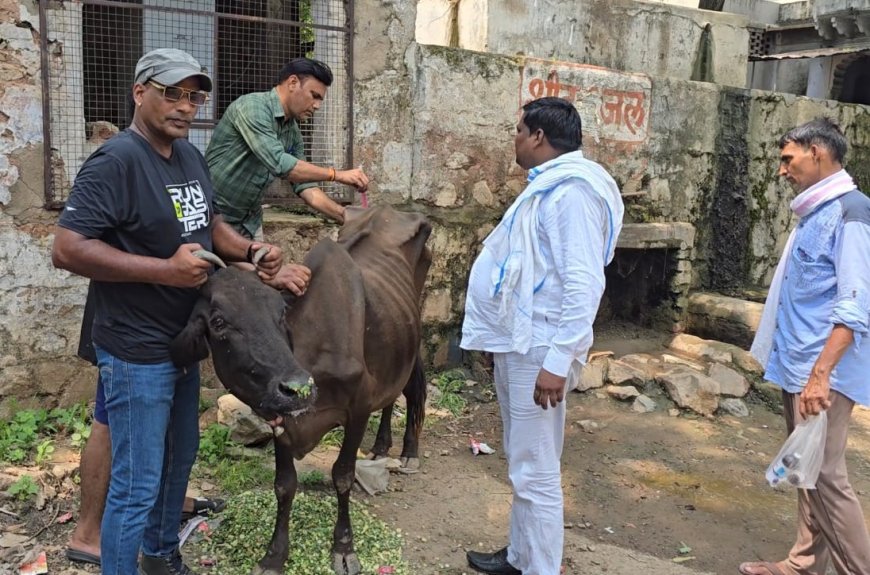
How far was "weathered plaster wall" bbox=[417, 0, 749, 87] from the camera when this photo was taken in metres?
6.80

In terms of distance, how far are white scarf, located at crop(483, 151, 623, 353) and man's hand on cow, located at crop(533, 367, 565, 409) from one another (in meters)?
0.14

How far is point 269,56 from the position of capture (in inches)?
241

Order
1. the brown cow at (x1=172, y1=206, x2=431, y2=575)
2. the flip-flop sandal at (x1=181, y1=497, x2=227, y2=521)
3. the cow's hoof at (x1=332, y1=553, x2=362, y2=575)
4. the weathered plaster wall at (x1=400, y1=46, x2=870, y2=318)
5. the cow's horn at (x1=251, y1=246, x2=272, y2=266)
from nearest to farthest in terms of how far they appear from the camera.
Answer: the brown cow at (x1=172, y1=206, x2=431, y2=575) → the cow's horn at (x1=251, y1=246, x2=272, y2=266) → the cow's hoof at (x1=332, y1=553, x2=362, y2=575) → the flip-flop sandal at (x1=181, y1=497, x2=227, y2=521) → the weathered plaster wall at (x1=400, y1=46, x2=870, y2=318)

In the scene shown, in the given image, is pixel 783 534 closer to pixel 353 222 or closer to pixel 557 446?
pixel 557 446

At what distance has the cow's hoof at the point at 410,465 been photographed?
455 cm

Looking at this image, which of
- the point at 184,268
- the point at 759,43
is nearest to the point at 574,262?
the point at 184,268

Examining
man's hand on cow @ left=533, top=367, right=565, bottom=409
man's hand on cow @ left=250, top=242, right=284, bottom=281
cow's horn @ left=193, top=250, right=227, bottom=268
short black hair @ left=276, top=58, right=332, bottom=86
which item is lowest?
man's hand on cow @ left=533, top=367, right=565, bottom=409

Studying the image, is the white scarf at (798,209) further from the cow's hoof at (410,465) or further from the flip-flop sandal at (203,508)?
the flip-flop sandal at (203,508)

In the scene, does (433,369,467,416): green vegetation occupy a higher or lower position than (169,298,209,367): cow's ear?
lower

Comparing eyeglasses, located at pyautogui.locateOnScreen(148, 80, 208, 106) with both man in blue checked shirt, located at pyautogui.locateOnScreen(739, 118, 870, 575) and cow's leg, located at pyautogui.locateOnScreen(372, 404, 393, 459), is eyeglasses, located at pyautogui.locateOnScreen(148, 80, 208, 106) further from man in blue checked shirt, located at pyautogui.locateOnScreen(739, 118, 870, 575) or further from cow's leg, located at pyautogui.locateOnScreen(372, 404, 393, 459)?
cow's leg, located at pyautogui.locateOnScreen(372, 404, 393, 459)

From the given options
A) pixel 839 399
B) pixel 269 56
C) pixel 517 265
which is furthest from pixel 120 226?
pixel 269 56

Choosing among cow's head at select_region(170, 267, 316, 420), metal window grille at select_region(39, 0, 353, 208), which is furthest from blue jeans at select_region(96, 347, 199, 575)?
metal window grille at select_region(39, 0, 353, 208)

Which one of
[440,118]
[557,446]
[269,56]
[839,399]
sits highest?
[269,56]

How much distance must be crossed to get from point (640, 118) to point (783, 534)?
4.05 meters
